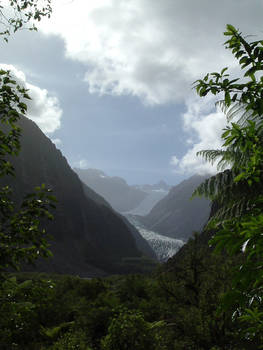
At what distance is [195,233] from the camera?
11078 mm

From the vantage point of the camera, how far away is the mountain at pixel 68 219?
80825mm

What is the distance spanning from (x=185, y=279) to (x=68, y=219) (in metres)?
86.7

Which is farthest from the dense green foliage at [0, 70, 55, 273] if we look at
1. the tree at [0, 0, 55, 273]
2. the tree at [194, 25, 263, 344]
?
the tree at [194, 25, 263, 344]

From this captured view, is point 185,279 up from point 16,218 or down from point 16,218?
down

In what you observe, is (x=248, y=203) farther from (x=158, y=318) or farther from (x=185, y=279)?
(x=158, y=318)

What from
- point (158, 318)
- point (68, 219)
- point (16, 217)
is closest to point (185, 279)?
point (158, 318)

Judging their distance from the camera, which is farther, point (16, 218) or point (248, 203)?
point (16, 218)

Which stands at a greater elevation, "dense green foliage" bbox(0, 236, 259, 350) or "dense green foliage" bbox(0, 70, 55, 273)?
"dense green foliage" bbox(0, 70, 55, 273)

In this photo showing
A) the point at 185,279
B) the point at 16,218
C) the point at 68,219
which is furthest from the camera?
the point at 68,219

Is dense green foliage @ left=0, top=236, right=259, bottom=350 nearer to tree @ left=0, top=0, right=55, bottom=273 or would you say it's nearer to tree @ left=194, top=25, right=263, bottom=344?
tree @ left=0, top=0, right=55, bottom=273

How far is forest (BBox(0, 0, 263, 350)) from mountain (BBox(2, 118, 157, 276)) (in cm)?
6276

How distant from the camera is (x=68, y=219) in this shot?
92.9 meters

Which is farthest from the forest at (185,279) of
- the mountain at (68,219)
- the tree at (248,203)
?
the mountain at (68,219)

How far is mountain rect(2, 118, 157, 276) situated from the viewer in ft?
265
